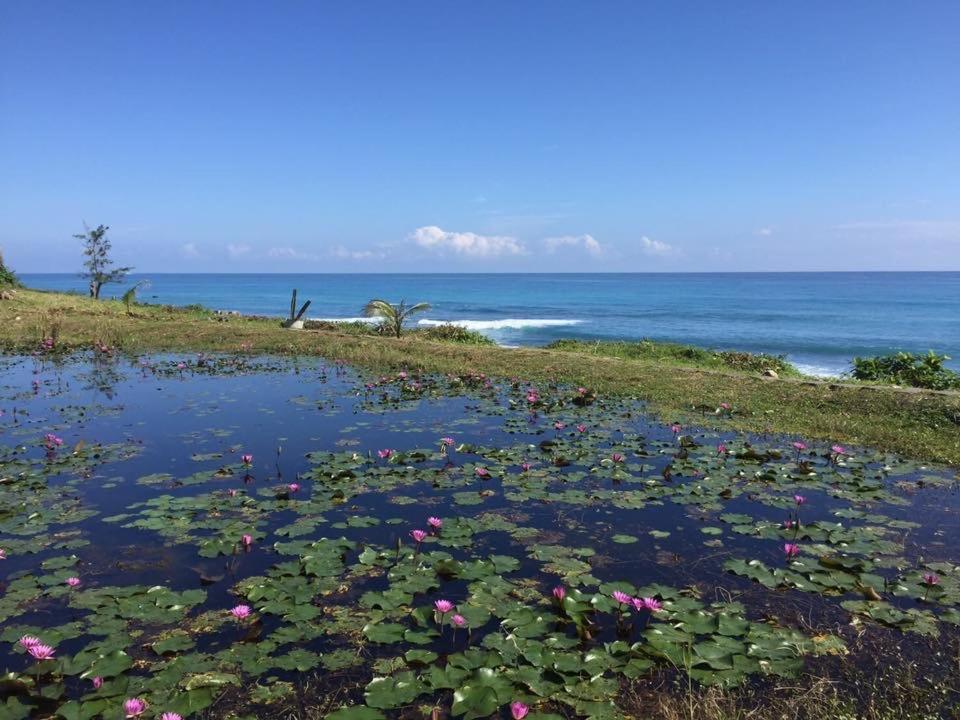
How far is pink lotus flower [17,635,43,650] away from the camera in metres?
3.30

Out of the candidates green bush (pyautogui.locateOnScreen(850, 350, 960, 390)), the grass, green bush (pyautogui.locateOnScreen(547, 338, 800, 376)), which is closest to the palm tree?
the grass

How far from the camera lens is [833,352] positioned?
32.7 meters

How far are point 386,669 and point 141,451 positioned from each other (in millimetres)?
5702

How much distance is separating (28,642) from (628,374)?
38.9 feet

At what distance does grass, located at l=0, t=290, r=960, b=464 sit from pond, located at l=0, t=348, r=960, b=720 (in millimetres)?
1332

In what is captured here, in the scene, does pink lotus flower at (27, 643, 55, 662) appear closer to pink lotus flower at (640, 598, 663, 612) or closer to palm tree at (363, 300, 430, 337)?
pink lotus flower at (640, 598, 663, 612)

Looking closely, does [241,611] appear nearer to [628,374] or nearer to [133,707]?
[133,707]

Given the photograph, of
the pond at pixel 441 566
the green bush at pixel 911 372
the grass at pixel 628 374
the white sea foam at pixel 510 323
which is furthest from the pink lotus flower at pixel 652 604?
the white sea foam at pixel 510 323

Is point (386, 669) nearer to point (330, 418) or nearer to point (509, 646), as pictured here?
point (509, 646)

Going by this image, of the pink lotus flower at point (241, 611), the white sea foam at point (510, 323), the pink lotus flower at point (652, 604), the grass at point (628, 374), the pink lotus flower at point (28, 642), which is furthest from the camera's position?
the white sea foam at point (510, 323)

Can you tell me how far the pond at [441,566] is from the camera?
3.35 metres

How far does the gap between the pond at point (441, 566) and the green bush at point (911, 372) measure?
972 cm

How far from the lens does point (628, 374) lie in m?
13.5

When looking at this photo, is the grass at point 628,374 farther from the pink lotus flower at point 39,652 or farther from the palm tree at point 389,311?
the pink lotus flower at point 39,652
